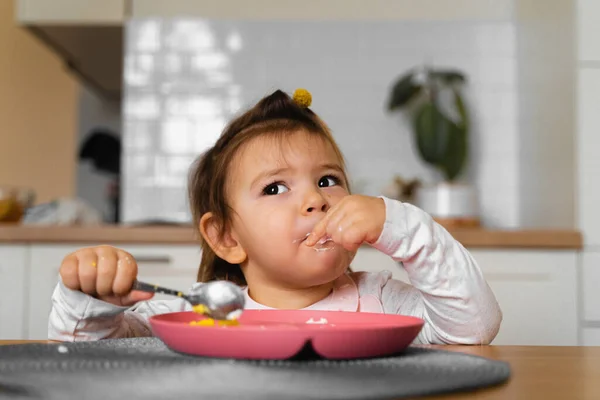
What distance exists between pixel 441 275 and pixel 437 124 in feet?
5.24

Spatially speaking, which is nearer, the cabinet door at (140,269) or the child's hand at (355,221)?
the child's hand at (355,221)

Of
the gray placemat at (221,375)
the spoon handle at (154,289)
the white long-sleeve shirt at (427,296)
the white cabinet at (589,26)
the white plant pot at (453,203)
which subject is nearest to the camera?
the gray placemat at (221,375)

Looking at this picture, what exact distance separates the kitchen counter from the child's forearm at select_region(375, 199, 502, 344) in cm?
111

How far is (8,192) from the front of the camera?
249 cm

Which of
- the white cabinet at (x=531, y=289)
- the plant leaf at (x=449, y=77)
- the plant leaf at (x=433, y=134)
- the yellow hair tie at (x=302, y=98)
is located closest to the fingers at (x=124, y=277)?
the yellow hair tie at (x=302, y=98)

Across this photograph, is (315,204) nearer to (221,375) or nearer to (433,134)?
(221,375)

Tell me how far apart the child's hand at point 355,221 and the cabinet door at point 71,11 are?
196 cm

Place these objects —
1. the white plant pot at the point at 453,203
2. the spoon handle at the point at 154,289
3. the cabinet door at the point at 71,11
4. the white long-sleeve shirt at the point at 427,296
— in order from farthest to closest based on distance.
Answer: the cabinet door at the point at 71,11, the white plant pot at the point at 453,203, the white long-sleeve shirt at the point at 427,296, the spoon handle at the point at 154,289

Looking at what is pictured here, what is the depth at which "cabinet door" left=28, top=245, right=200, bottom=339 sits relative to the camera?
2.20 m

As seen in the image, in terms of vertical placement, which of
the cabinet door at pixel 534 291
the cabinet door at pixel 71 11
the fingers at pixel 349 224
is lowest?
the cabinet door at pixel 534 291

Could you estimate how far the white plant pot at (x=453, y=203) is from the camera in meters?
2.37

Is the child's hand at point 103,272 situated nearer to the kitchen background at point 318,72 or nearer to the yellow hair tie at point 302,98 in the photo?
the yellow hair tie at point 302,98

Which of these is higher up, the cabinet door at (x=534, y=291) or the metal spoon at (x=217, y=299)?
the metal spoon at (x=217, y=299)

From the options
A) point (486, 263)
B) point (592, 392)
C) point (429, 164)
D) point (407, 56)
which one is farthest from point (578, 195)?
point (592, 392)
